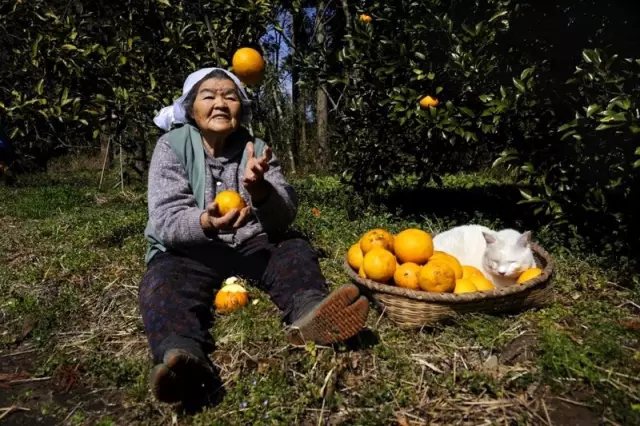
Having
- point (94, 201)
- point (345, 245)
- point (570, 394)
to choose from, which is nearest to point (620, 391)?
point (570, 394)

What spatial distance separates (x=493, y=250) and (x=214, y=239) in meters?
1.53

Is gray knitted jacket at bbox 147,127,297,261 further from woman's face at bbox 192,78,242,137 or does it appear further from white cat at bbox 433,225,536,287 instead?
white cat at bbox 433,225,536,287

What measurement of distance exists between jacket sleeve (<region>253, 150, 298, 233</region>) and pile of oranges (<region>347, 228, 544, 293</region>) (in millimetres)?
434

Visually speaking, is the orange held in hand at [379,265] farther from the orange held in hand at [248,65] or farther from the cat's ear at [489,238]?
the orange held in hand at [248,65]

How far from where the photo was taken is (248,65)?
388 centimetres

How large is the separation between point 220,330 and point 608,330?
193 centimetres

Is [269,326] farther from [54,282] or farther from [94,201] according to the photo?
[94,201]

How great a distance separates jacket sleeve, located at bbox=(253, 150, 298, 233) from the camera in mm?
2920

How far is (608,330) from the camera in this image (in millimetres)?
2527

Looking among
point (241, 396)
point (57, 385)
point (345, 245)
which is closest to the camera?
point (241, 396)

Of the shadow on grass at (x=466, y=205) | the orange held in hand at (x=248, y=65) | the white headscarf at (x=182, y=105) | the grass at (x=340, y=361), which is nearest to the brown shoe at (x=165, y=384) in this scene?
the grass at (x=340, y=361)

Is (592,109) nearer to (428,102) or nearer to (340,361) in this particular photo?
(428,102)

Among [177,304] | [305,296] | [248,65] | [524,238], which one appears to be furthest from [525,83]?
[177,304]

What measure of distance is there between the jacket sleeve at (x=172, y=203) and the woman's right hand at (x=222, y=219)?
0.07 m
